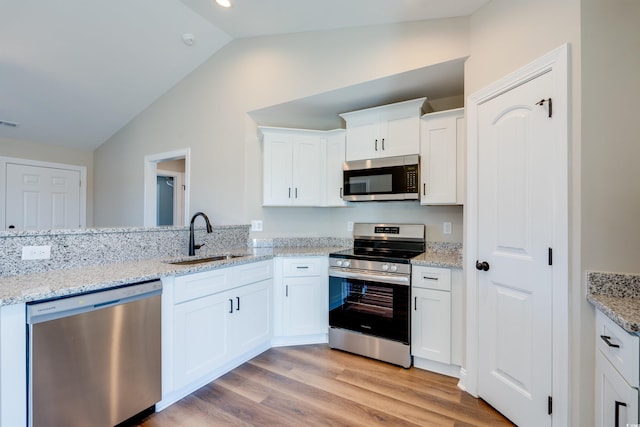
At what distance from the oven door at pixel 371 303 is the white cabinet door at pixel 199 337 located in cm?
97

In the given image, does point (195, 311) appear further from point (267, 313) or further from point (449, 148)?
point (449, 148)

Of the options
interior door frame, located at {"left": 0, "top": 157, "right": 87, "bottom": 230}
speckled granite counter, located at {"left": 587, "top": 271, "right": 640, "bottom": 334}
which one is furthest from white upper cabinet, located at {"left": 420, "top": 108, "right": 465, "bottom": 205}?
interior door frame, located at {"left": 0, "top": 157, "right": 87, "bottom": 230}

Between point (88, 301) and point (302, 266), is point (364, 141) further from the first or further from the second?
point (88, 301)

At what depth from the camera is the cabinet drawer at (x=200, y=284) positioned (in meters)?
1.88

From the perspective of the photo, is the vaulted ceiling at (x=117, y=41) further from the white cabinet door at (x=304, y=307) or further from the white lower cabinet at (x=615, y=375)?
the white cabinet door at (x=304, y=307)

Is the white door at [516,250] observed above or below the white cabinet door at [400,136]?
below

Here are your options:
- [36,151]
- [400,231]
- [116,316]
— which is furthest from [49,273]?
[36,151]

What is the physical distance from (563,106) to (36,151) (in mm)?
6022

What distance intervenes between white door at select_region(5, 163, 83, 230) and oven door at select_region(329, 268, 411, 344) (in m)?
4.44

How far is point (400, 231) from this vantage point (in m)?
2.95

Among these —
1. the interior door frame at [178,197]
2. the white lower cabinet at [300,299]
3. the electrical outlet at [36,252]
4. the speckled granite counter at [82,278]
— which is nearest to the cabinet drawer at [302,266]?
the white lower cabinet at [300,299]

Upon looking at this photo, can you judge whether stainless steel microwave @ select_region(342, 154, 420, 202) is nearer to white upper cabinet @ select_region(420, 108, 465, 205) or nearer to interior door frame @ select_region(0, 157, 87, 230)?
white upper cabinet @ select_region(420, 108, 465, 205)

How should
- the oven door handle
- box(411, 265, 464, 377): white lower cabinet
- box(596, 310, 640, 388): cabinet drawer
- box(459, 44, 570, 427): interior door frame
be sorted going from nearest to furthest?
1. box(596, 310, 640, 388): cabinet drawer
2. box(459, 44, 570, 427): interior door frame
3. box(411, 265, 464, 377): white lower cabinet
4. the oven door handle

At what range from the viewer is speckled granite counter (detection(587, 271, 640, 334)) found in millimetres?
1158
